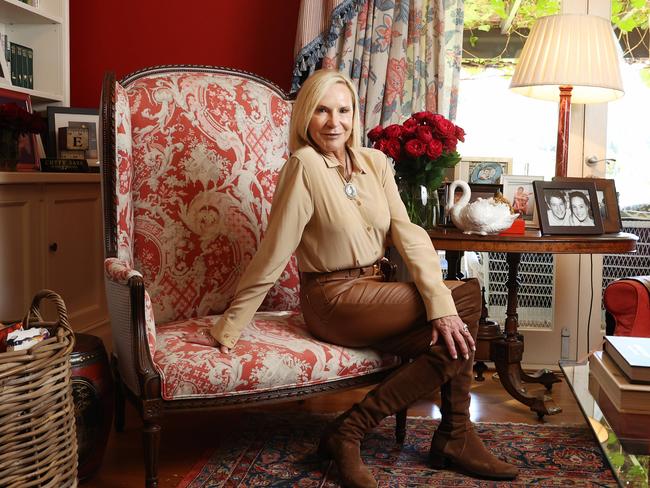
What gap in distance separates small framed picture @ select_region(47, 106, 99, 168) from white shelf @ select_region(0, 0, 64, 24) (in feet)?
1.31

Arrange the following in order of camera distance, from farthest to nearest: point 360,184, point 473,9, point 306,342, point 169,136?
point 473,9, point 169,136, point 360,184, point 306,342

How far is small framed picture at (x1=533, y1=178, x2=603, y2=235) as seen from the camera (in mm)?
2617

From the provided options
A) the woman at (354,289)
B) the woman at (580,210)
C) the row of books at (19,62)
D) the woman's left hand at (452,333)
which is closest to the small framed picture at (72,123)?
the row of books at (19,62)

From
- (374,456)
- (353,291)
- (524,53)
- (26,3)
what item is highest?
(26,3)

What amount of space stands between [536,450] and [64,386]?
59.0 inches

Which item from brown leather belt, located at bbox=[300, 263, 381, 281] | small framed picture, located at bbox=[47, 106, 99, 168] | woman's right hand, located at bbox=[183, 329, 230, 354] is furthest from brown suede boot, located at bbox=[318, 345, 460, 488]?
small framed picture, located at bbox=[47, 106, 99, 168]

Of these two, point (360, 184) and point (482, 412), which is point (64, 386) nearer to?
point (360, 184)

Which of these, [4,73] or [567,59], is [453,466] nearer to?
[567,59]

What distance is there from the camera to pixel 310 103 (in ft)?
7.14

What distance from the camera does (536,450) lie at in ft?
7.95

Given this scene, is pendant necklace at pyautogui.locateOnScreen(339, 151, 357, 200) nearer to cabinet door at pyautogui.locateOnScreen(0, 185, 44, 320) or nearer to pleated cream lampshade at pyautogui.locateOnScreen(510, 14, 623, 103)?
pleated cream lampshade at pyautogui.locateOnScreen(510, 14, 623, 103)

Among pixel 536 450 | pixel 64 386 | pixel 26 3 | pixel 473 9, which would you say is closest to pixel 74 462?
pixel 64 386

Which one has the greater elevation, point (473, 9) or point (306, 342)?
point (473, 9)

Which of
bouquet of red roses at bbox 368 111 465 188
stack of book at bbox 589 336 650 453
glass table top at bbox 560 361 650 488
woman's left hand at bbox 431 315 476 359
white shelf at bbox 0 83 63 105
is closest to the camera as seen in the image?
glass table top at bbox 560 361 650 488
